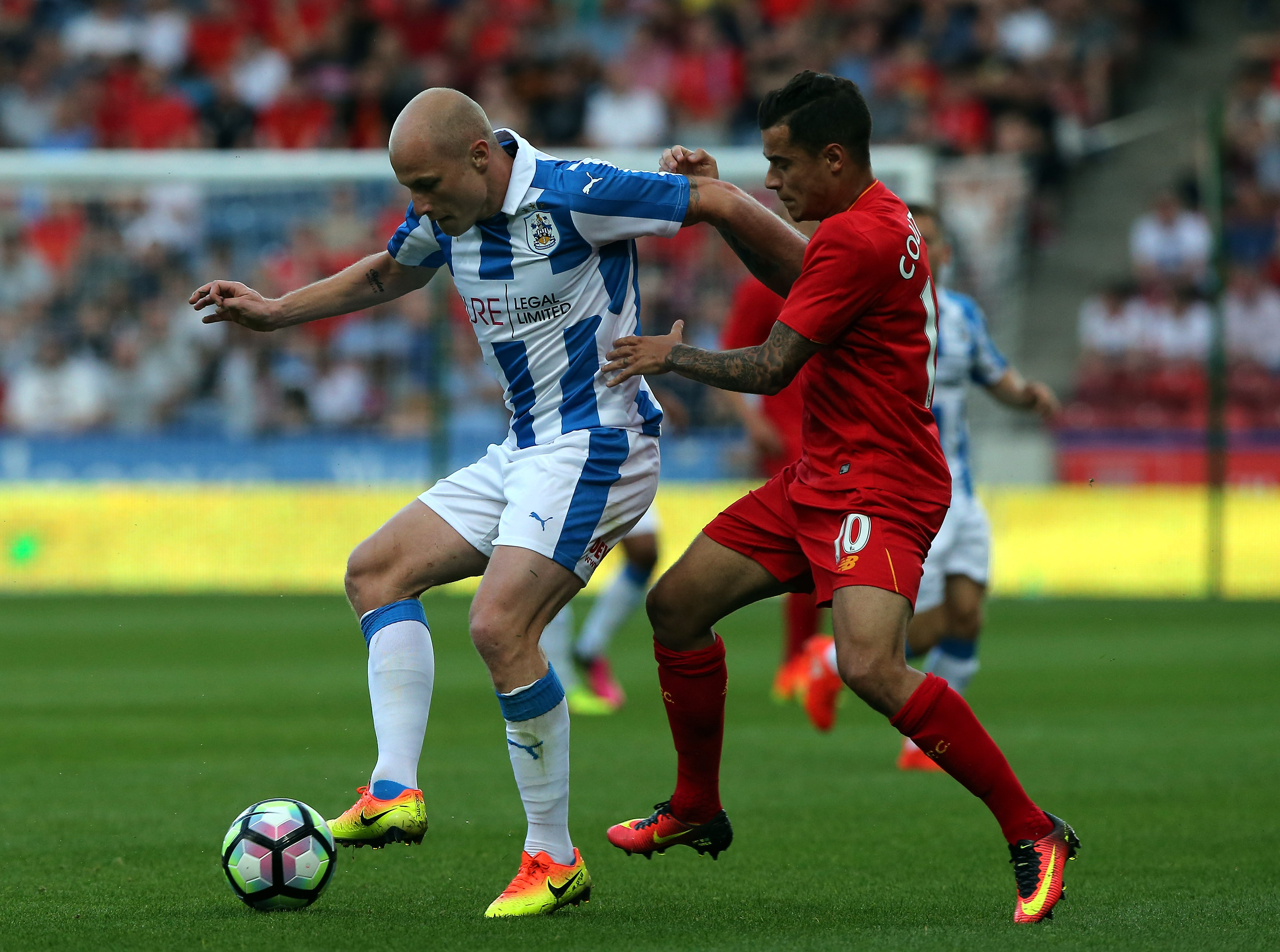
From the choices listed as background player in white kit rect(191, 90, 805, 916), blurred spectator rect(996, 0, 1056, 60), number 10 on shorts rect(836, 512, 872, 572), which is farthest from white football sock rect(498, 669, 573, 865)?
blurred spectator rect(996, 0, 1056, 60)

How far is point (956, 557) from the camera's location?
7949mm

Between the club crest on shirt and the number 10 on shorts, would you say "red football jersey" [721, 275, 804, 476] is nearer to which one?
the club crest on shirt

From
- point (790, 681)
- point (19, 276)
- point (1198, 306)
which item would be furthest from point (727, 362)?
point (1198, 306)

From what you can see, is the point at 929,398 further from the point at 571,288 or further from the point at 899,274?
the point at 571,288

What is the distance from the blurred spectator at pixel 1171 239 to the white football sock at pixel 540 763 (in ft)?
47.7

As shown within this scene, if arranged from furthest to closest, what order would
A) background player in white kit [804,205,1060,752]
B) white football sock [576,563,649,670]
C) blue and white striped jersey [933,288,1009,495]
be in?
1. white football sock [576,563,649,670]
2. blue and white striped jersey [933,288,1009,495]
3. background player in white kit [804,205,1060,752]

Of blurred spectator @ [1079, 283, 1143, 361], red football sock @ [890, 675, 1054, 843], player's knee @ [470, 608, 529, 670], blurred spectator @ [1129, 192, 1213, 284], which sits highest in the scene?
blurred spectator @ [1129, 192, 1213, 284]

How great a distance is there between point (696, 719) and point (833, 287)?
4.38ft

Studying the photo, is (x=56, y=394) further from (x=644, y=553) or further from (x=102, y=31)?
(x=644, y=553)

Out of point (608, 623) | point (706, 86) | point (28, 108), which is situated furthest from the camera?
point (28, 108)

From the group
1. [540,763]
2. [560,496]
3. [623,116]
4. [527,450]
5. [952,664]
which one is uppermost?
[623,116]

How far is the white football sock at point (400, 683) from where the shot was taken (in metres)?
5.07

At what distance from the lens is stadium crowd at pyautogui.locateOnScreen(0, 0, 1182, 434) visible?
15.5 m

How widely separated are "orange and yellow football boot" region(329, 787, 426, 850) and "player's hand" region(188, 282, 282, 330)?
1.43 metres
